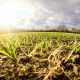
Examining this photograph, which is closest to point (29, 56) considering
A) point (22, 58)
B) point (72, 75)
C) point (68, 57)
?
point (22, 58)

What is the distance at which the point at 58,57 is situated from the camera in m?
1.84

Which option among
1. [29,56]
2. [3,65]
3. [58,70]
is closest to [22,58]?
[29,56]

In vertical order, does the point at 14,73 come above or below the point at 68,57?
below

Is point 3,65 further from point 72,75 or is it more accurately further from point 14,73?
point 72,75

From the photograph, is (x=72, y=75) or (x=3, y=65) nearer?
(x=72, y=75)

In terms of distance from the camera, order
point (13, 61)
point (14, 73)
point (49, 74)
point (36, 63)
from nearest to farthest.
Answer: point (49, 74)
point (14, 73)
point (36, 63)
point (13, 61)

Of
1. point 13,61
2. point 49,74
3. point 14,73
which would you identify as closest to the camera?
point 49,74

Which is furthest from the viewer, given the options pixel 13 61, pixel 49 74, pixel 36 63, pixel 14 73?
pixel 13 61

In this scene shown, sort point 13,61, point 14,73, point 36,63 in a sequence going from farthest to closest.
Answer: point 13,61 < point 36,63 < point 14,73

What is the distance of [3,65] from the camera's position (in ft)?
6.14

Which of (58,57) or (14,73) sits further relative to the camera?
(58,57)

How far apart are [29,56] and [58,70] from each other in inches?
17.8

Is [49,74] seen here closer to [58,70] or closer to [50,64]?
[58,70]

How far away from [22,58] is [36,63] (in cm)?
19
